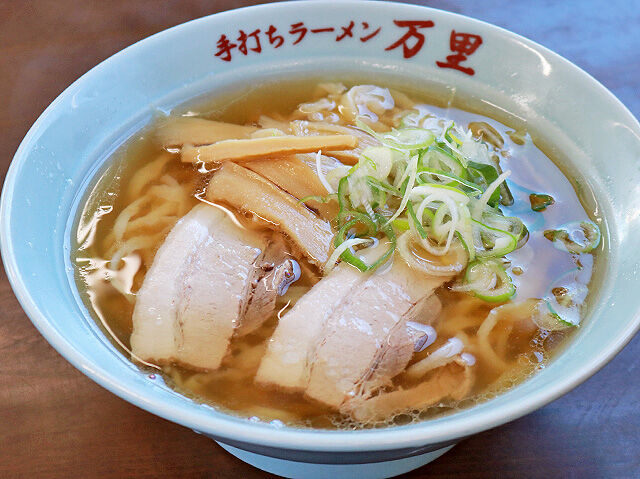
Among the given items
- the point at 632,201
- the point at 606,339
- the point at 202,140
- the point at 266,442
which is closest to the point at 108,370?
the point at 266,442

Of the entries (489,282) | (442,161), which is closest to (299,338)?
(489,282)

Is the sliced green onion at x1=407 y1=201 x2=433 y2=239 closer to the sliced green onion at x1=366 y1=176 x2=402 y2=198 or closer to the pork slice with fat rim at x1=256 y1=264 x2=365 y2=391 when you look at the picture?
the sliced green onion at x1=366 y1=176 x2=402 y2=198

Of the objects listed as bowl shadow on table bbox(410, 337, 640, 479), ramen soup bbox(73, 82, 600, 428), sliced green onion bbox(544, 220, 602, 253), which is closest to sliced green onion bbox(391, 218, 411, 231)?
ramen soup bbox(73, 82, 600, 428)

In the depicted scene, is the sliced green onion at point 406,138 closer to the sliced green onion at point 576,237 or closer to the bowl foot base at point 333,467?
the sliced green onion at point 576,237

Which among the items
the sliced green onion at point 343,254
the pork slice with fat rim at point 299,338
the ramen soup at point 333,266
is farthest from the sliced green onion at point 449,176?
the pork slice with fat rim at point 299,338

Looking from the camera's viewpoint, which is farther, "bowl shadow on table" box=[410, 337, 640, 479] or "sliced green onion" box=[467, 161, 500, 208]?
"sliced green onion" box=[467, 161, 500, 208]

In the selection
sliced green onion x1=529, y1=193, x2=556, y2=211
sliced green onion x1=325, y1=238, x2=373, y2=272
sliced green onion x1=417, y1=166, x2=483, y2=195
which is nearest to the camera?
sliced green onion x1=325, y1=238, x2=373, y2=272
